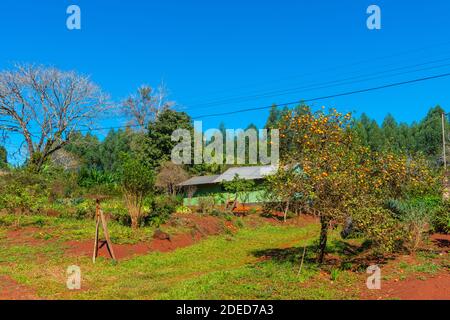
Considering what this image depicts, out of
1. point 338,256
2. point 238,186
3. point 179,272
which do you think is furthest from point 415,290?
point 238,186

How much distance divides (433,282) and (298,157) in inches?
157

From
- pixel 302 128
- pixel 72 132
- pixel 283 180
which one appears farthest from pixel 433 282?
pixel 72 132

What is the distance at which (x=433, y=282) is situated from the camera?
8141mm

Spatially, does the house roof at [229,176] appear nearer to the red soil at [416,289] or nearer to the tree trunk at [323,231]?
the tree trunk at [323,231]

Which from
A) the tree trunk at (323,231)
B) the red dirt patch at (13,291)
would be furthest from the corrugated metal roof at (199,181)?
the red dirt patch at (13,291)

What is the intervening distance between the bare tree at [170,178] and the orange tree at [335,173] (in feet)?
74.1

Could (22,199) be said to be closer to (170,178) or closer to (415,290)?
(170,178)

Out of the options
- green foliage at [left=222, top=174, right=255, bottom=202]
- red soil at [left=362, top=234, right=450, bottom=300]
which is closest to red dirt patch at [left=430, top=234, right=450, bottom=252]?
red soil at [left=362, top=234, right=450, bottom=300]

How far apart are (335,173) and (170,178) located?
83.3 feet

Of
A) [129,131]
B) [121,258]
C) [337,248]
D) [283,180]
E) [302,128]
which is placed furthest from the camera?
[129,131]

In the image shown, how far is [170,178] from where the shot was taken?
33219mm

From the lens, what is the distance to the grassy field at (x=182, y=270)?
800cm
